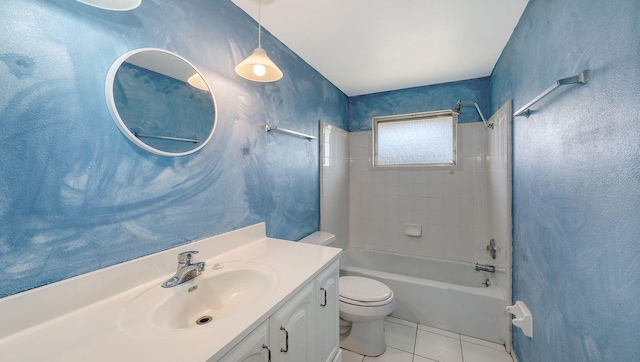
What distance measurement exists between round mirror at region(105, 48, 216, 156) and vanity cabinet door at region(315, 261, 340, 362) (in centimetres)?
94

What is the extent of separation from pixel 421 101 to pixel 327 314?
2.45 m

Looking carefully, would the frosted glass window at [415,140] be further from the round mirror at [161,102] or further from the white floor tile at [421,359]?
the round mirror at [161,102]

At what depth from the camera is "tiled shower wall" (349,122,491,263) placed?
2.49 m

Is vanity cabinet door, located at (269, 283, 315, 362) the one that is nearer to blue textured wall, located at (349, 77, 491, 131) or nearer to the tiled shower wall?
the tiled shower wall

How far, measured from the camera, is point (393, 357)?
1.73m

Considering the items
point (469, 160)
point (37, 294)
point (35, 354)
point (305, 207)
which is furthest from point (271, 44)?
point (469, 160)

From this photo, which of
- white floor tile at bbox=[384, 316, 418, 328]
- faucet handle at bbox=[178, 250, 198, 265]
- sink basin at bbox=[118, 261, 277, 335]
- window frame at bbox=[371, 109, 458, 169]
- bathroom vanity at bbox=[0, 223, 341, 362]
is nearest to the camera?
bathroom vanity at bbox=[0, 223, 341, 362]

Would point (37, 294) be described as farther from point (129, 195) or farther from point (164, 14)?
point (164, 14)

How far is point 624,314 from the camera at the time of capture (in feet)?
2.22

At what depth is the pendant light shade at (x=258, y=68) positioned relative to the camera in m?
1.14

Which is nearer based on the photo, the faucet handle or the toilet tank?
the faucet handle

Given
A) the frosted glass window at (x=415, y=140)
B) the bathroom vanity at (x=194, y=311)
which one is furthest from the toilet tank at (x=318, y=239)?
the frosted glass window at (x=415, y=140)

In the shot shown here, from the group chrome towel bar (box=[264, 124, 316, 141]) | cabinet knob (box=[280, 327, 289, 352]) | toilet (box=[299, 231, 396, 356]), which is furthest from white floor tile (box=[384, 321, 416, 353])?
chrome towel bar (box=[264, 124, 316, 141])

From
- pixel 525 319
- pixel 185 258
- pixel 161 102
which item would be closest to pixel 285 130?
pixel 161 102
